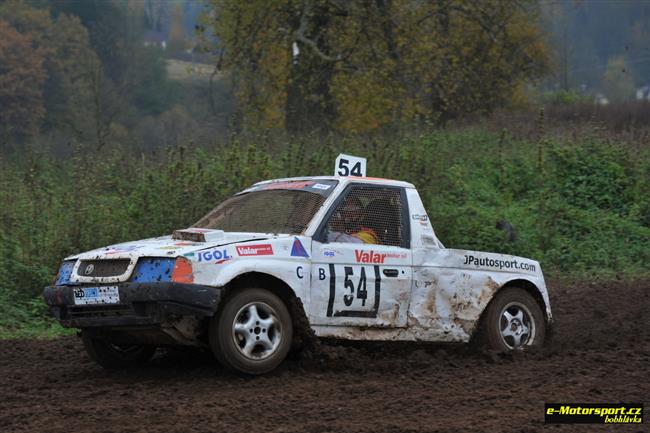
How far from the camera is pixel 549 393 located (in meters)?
7.11

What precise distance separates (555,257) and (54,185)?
8099 mm

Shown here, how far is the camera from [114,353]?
28.0 ft

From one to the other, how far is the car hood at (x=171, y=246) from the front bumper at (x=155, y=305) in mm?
280

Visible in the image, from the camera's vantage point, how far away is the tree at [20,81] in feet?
116

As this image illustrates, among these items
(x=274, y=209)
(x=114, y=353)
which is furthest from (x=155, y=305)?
(x=274, y=209)

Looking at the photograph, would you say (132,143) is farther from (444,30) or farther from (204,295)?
(444,30)

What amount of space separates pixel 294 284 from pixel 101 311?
1481 mm

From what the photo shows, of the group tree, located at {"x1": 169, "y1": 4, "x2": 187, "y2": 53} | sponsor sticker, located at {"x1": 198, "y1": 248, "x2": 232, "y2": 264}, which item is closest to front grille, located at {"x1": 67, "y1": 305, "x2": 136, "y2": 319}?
sponsor sticker, located at {"x1": 198, "y1": 248, "x2": 232, "y2": 264}

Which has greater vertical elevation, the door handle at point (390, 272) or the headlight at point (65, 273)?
the door handle at point (390, 272)

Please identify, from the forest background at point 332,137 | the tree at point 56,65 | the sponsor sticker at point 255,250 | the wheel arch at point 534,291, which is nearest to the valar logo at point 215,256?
the sponsor sticker at point 255,250

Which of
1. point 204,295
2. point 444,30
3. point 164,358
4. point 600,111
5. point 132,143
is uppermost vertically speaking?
point 444,30

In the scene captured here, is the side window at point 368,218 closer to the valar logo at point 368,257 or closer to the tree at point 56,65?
the valar logo at point 368,257

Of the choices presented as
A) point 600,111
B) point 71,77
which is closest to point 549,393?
point 600,111

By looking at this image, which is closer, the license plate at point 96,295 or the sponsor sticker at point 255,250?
the license plate at point 96,295
